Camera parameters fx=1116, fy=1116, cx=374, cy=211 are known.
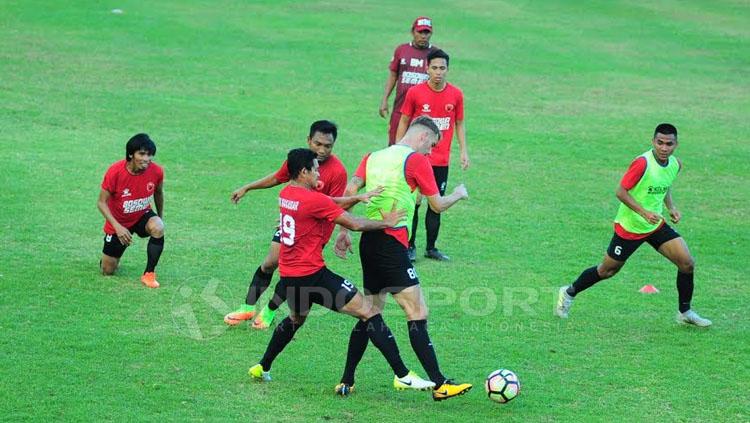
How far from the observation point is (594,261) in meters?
14.4

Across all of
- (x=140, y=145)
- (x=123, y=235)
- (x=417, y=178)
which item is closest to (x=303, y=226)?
(x=417, y=178)

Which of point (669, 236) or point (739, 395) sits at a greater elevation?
point (669, 236)

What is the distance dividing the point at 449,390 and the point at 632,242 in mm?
3365

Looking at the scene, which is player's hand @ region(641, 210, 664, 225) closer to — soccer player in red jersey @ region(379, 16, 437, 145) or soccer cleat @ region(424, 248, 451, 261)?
soccer cleat @ region(424, 248, 451, 261)

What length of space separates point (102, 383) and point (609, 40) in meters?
26.9

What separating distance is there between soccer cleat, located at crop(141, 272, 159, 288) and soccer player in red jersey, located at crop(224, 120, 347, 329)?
1.27 m

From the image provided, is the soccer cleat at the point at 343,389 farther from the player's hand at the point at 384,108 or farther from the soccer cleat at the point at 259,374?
the player's hand at the point at 384,108

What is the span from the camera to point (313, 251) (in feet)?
30.7

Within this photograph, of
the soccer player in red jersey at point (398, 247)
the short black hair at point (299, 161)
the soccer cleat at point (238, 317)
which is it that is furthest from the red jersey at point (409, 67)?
the short black hair at point (299, 161)

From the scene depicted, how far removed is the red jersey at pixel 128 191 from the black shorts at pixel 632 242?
17.0 feet

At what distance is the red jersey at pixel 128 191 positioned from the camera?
41.3 ft

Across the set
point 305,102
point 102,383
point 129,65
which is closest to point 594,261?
point 102,383

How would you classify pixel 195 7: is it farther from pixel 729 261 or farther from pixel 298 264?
pixel 298 264
